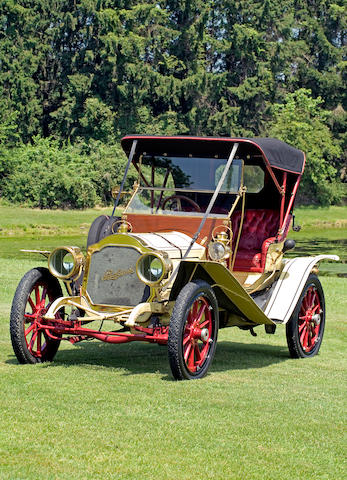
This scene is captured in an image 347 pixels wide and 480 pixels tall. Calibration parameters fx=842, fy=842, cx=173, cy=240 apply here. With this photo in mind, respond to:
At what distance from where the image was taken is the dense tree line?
6725cm

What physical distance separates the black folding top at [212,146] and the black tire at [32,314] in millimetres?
2113

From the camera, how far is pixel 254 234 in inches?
441

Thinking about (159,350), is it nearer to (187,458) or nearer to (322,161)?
(187,458)

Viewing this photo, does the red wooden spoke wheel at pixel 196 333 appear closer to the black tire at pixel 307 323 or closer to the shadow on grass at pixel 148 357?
the shadow on grass at pixel 148 357

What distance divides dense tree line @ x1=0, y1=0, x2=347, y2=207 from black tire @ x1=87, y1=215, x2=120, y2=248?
167 feet

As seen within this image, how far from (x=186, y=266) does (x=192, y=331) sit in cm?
73

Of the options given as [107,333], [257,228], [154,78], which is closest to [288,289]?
[257,228]

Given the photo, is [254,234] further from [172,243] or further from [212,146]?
[172,243]

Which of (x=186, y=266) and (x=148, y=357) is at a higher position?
(x=186, y=266)

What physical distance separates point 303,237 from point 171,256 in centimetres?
3756

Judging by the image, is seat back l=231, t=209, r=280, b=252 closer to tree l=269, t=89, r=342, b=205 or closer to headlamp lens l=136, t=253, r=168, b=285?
headlamp lens l=136, t=253, r=168, b=285

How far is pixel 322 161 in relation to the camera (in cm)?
7062

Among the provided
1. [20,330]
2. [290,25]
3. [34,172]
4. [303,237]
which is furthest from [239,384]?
[290,25]

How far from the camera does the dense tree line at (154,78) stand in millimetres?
67250
